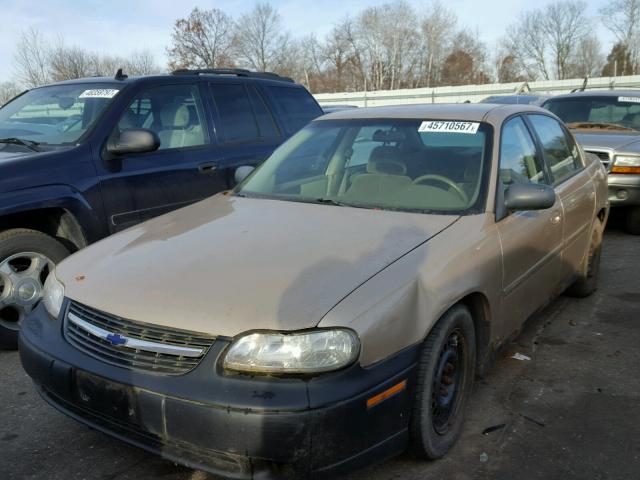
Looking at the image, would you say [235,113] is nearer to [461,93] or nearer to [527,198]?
[527,198]

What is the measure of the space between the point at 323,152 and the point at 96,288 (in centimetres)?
182

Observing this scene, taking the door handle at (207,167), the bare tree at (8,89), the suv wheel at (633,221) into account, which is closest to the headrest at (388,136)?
the door handle at (207,167)

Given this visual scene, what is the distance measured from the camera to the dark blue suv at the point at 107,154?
3.81 metres

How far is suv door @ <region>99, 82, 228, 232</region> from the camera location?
13.9 ft

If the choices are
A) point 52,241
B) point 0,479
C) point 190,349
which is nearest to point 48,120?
point 52,241

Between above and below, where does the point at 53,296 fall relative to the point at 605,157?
above

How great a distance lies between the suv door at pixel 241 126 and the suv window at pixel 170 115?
0.61ft

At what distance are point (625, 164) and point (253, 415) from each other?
6.41 meters

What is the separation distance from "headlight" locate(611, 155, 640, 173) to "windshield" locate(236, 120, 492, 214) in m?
4.34

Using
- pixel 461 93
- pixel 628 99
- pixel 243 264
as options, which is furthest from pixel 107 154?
pixel 461 93

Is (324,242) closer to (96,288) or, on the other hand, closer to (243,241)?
(243,241)

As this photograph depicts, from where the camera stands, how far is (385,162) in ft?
11.2

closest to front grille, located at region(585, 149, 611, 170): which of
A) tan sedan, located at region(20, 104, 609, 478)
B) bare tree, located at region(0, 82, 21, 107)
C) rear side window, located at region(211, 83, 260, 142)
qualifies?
tan sedan, located at region(20, 104, 609, 478)

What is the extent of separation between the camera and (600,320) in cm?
448
